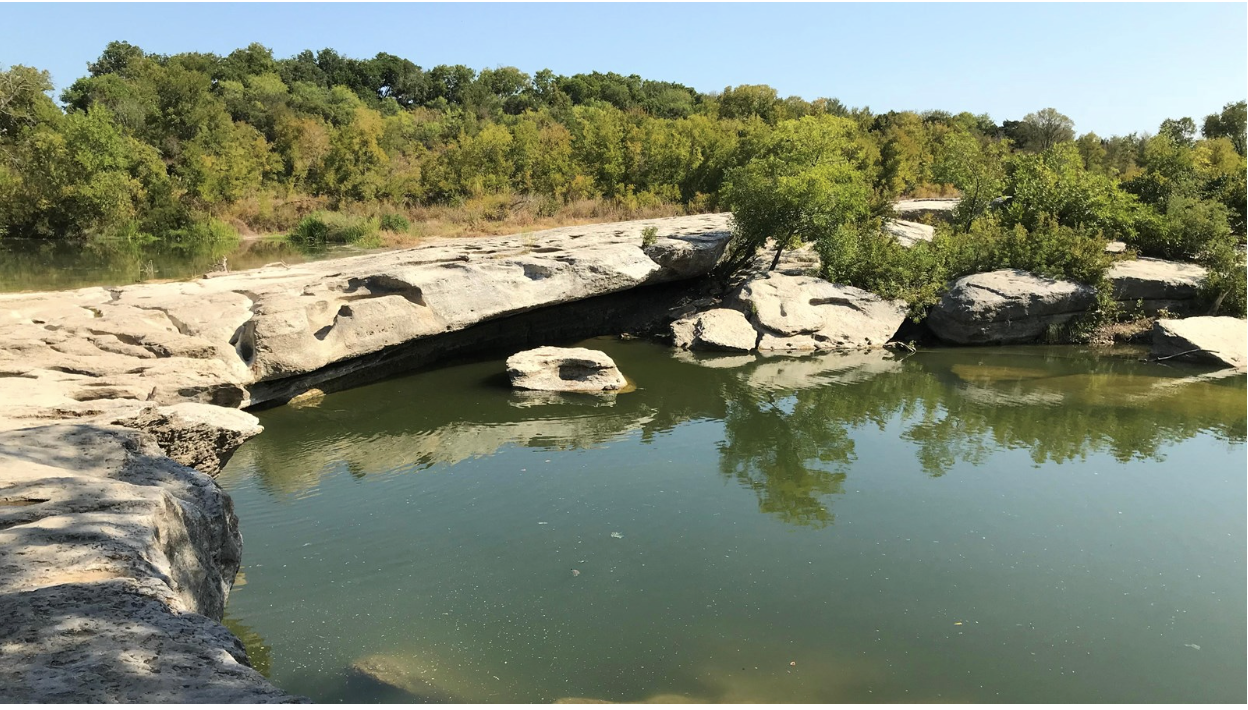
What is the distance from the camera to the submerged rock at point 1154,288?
57.3 ft

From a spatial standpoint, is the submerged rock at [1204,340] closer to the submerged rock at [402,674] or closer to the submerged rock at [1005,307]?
the submerged rock at [1005,307]

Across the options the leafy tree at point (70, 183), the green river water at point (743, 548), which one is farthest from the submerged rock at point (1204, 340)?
the leafy tree at point (70, 183)

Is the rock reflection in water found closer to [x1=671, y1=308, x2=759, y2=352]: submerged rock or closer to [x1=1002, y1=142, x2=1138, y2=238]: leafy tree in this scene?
[x1=671, y1=308, x2=759, y2=352]: submerged rock

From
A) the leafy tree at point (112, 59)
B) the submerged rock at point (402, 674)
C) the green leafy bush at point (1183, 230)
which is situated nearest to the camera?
the submerged rock at point (402, 674)

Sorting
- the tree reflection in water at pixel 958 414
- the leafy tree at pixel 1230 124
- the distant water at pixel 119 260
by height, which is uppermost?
the leafy tree at pixel 1230 124

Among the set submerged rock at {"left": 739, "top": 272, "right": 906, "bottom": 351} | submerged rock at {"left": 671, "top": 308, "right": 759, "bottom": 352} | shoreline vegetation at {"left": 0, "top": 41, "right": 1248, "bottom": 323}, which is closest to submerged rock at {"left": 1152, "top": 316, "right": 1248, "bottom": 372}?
shoreline vegetation at {"left": 0, "top": 41, "right": 1248, "bottom": 323}

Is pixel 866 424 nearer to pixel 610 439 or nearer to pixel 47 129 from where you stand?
pixel 610 439

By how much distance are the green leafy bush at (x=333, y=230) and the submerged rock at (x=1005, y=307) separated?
17112 millimetres

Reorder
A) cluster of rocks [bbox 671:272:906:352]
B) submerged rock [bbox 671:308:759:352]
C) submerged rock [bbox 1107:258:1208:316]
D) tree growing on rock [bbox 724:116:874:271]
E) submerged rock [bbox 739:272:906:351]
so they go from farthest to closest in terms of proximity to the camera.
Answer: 1. submerged rock [bbox 1107:258:1208:316]
2. tree growing on rock [bbox 724:116:874:271]
3. submerged rock [bbox 739:272:906:351]
4. cluster of rocks [bbox 671:272:906:352]
5. submerged rock [bbox 671:308:759:352]

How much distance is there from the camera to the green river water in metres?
5.42

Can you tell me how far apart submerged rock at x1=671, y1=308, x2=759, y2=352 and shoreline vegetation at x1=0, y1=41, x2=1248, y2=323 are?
8.17 ft

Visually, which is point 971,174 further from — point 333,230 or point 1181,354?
point 333,230

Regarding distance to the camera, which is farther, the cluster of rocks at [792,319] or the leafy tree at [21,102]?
the leafy tree at [21,102]

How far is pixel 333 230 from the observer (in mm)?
26594
